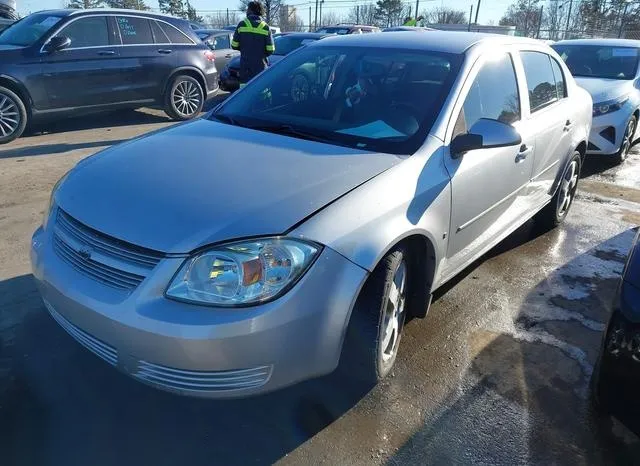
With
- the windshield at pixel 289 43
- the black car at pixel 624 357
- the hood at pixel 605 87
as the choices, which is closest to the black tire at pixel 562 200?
the hood at pixel 605 87

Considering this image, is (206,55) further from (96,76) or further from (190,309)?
(190,309)

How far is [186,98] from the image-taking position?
878cm

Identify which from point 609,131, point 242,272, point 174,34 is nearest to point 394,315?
point 242,272

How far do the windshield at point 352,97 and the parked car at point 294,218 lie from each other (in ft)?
0.04

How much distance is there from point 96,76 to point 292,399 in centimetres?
670

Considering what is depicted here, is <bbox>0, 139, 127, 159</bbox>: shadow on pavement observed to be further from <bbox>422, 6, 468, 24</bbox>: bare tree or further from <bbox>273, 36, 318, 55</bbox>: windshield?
<bbox>422, 6, 468, 24</bbox>: bare tree

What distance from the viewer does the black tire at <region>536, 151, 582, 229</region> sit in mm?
4676

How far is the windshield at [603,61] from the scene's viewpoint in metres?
7.48

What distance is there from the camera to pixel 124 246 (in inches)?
80.4

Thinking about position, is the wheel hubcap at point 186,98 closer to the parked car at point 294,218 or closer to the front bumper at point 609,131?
the parked car at point 294,218

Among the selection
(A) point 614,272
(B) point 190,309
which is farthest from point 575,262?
(B) point 190,309

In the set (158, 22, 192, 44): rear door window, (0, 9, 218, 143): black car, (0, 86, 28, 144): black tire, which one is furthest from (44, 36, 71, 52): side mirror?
(158, 22, 192, 44): rear door window

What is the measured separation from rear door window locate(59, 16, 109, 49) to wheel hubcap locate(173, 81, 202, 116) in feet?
4.32

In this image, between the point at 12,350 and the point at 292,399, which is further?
the point at 12,350
